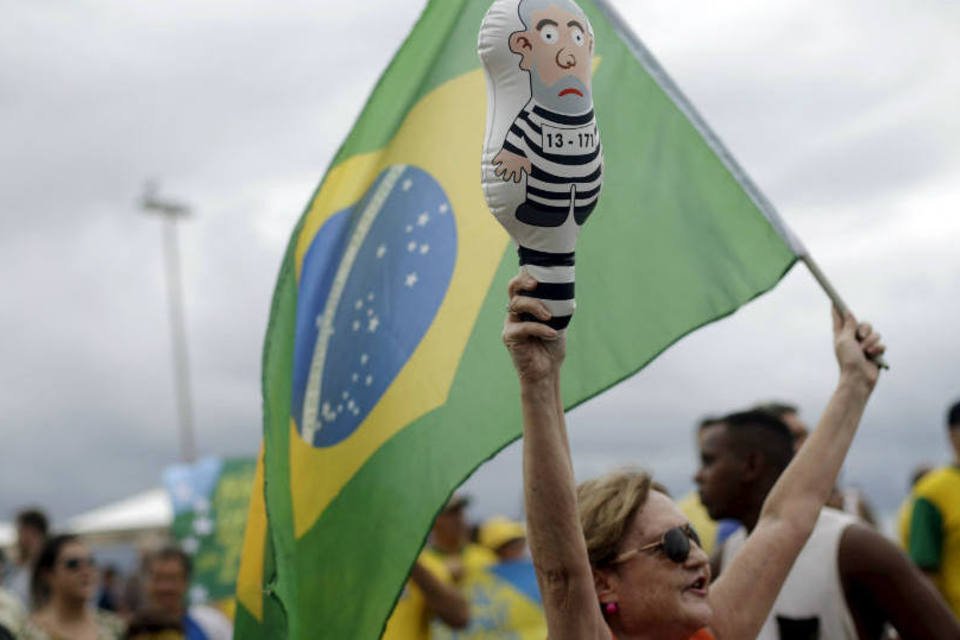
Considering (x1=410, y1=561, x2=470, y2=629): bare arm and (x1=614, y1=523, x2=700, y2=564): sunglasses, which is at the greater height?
(x1=410, y1=561, x2=470, y2=629): bare arm

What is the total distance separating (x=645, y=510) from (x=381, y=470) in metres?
1.00

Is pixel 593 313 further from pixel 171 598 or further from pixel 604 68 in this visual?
pixel 171 598

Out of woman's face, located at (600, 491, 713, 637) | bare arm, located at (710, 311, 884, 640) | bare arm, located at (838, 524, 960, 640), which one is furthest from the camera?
bare arm, located at (838, 524, 960, 640)

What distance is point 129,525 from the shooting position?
19938 mm

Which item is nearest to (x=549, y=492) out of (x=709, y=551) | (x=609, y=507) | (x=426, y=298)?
(x=609, y=507)

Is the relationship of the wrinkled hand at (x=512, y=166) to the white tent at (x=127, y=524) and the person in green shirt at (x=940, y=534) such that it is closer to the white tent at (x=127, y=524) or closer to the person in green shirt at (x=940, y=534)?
the person in green shirt at (x=940, y=534)

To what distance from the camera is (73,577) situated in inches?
243

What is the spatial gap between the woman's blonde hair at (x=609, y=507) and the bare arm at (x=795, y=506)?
0.30m

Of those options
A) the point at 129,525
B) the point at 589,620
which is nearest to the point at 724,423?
the point at 589,620

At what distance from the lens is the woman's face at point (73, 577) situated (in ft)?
20.2

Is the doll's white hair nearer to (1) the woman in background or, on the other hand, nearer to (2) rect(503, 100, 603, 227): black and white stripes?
(2) rect(503, 100, 603, 227): black and white stripes

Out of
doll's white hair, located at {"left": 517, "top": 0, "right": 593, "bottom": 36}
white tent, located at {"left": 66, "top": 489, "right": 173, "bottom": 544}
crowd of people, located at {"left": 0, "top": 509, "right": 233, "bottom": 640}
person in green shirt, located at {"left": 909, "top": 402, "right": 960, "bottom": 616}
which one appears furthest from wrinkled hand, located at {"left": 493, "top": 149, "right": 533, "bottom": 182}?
white tent, located at {"left": 66, "top": 489, "right": 173, "bottom": 544}

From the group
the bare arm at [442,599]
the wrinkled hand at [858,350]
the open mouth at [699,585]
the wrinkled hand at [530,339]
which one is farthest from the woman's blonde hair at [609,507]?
the bare arm at [442,599]

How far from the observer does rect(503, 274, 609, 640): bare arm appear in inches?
94.4
